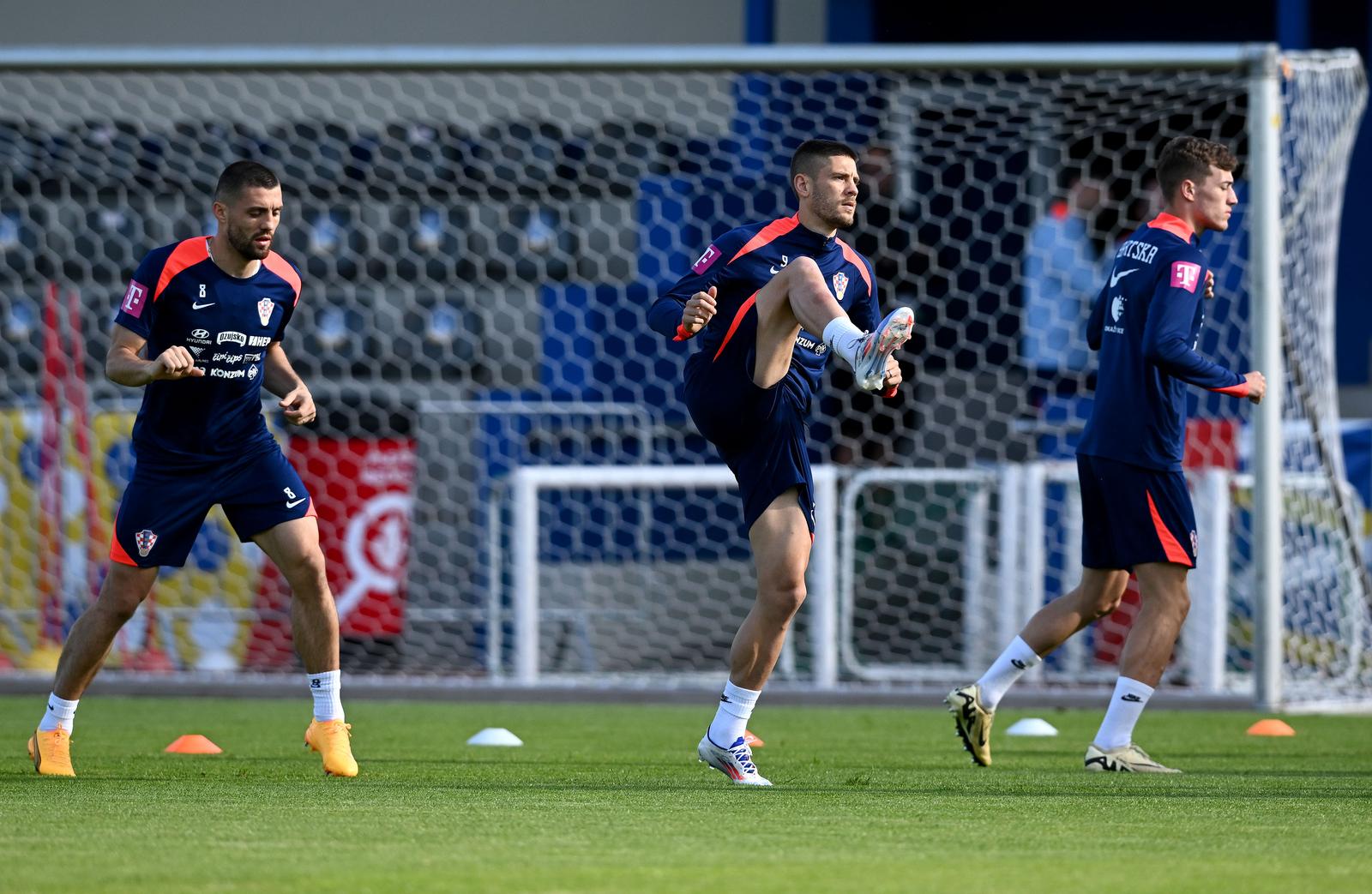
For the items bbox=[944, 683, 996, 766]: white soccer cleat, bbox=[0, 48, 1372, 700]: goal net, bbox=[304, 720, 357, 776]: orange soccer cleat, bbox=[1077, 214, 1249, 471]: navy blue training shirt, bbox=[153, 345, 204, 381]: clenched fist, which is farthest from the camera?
bbox=[0, 48, 1372, 700]: goal net

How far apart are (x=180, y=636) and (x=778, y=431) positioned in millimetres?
6293

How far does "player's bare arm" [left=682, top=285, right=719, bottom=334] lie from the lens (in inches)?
180

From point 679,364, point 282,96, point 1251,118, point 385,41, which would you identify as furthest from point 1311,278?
point 385,41

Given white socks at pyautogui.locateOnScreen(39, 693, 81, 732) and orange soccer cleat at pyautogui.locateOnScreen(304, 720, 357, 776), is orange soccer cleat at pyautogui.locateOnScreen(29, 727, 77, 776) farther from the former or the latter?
orange soccer cleat at pyautogui.locateOnScreen(304, 720, 357, 776)

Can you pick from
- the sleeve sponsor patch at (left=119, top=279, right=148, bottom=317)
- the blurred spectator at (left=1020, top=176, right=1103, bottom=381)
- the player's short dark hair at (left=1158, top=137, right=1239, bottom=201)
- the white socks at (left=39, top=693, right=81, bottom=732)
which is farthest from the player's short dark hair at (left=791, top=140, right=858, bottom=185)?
the blurred spectator at (left=1020, top=176, right=1103, bottom=381)

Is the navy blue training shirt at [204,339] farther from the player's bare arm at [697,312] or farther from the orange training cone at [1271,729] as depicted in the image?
the orange training cone at [1271,729]

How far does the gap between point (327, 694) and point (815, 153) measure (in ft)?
6.41

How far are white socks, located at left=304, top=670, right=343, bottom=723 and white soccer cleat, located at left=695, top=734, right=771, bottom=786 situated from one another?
101 cm

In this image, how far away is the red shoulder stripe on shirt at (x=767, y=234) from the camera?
4.98 m

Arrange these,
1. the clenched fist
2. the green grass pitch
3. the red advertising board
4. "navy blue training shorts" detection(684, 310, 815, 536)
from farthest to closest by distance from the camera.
A: the red advertising board, "navy blue training shorts" detection(684, 310, 815, 536), the clenched fist, the green grass pitch

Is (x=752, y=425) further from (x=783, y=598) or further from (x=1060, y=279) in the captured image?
(x=1060, y=279)

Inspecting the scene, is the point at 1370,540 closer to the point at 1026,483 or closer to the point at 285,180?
the point at 1026,483

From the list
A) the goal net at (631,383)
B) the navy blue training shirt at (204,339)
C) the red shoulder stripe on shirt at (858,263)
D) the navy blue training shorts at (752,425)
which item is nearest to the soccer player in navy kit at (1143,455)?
the red shoulder stripe on shirt at (858,263)

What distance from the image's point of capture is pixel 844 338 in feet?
14.8
